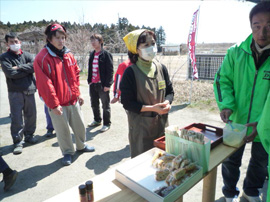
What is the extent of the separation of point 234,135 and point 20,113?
3.81m

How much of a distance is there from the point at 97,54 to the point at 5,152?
2.82 m

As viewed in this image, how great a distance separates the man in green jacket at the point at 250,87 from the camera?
1.83 metres

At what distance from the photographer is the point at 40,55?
2898 mm

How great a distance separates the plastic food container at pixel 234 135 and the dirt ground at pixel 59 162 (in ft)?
3.61

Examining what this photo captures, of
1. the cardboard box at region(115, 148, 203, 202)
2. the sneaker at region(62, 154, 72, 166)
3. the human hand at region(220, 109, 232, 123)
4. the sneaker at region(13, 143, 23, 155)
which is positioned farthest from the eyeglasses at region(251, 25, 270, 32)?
the sneaker at region(13, 143, 23, 155)

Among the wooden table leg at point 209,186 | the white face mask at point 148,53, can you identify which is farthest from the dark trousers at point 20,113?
the wooden table leg at point 209,186

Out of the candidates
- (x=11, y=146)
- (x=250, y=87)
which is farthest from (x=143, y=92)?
(x=11, y=146)

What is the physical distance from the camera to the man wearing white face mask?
374 cm

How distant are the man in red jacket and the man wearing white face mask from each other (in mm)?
1134

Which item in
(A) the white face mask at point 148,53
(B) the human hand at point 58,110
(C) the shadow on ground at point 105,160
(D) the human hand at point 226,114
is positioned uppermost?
(A) the white face mask at point 148,53

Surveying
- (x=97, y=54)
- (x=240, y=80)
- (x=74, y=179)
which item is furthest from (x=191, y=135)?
(x=97, y=54)

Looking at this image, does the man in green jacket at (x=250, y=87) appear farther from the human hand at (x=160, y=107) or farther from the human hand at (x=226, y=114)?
the human hand at (x=160, y=107)

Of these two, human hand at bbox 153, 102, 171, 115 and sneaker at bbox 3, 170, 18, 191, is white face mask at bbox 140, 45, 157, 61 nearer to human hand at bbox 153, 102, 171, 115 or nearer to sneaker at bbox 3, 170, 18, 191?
human hand at bbox 153, 102, 171, 115

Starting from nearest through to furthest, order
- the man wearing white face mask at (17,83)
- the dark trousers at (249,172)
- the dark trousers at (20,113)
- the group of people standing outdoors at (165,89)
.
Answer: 1. the group of people standing outdoors at (165,89)
2. the dark trousers at (249,172)
3. the man wearing white face mask at (17,83)
4. the dark trousers at (20,113)
